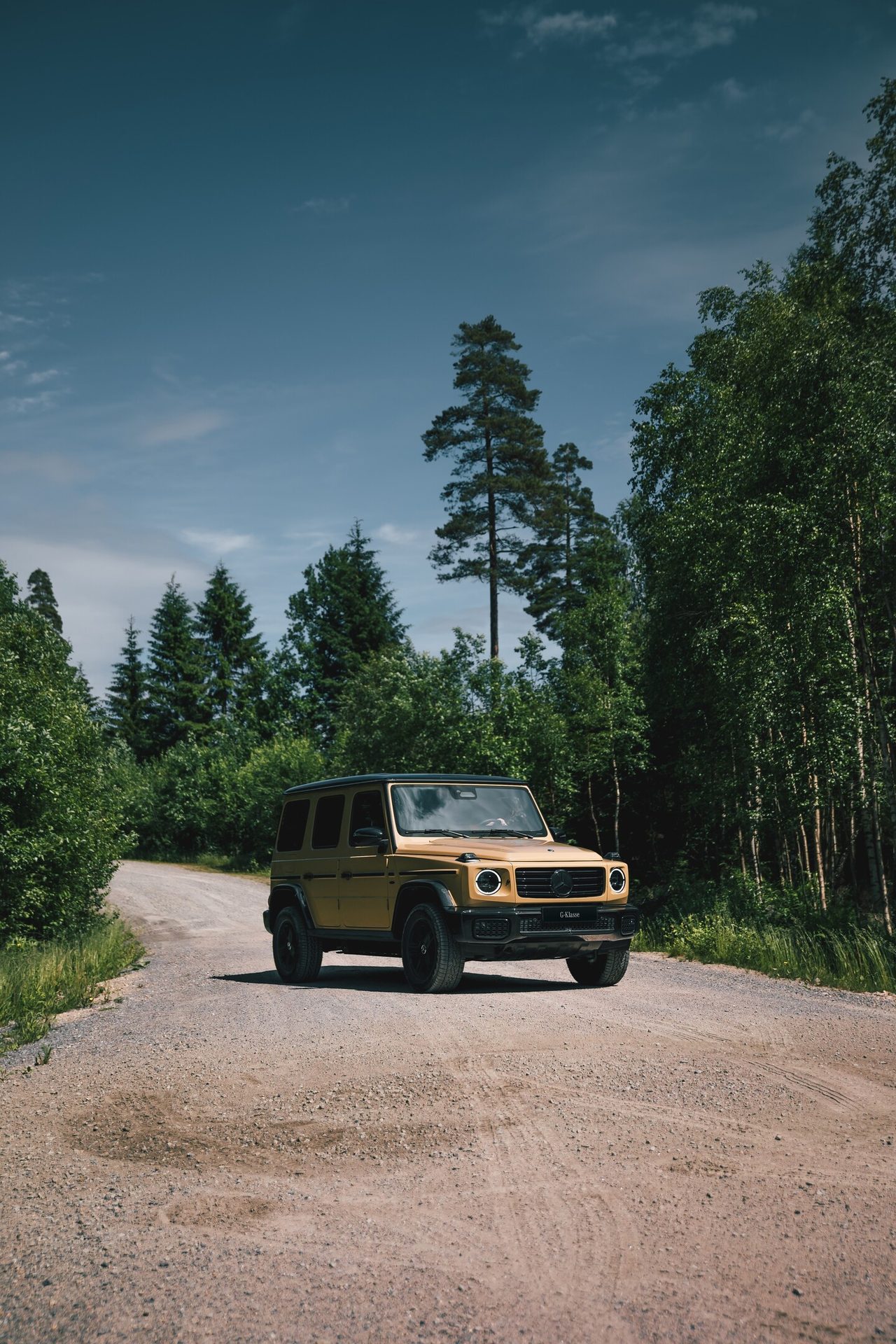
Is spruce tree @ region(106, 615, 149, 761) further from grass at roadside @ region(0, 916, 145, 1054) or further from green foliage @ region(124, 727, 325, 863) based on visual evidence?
grass at roadside @ region(0, 916, 145, 1054)

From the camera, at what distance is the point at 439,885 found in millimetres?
10023

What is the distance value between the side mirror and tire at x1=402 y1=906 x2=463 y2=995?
31.1 inches

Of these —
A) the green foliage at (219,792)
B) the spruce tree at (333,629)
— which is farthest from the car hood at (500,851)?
the spruce tree at (333,629)

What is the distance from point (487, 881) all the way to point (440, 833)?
138 centimetres

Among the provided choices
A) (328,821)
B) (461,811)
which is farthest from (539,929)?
(328,821)

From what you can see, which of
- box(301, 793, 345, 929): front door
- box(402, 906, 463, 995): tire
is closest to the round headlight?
box(402, 906, 463, 995): tire

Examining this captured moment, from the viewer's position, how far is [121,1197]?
4.76 metres

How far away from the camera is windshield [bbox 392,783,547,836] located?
36.7 ft

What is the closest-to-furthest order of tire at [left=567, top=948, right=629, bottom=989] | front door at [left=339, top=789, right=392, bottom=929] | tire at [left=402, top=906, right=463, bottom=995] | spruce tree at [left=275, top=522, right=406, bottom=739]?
tire at [left=402, top=906, right=463, bottom=995] < front door at [left=339, top=789, right=392, bottom=929] < tire at [left=567, top=948, right=629, bottom=989] < spruce tree at [left=275, top=522, right=406, bottom=739]

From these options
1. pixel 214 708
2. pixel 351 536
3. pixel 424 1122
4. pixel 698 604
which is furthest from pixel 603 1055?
pixel 214 708

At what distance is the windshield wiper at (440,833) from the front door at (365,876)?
12.0 inches

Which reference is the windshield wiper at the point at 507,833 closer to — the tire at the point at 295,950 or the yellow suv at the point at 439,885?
the yellow suv at the point at 439,885

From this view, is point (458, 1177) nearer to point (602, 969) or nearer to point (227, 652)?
point (602, 969)

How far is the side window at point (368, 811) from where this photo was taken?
1133 centimetres
